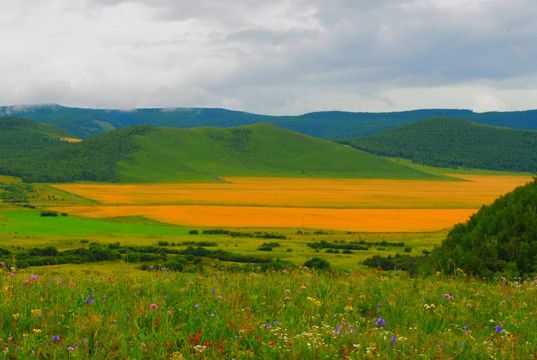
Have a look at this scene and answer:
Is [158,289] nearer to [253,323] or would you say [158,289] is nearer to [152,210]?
[253,323]

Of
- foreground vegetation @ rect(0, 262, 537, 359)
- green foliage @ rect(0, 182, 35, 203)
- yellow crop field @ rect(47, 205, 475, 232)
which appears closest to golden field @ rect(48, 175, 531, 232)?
yellow crop field @ rect(47, 205, 475, 232)

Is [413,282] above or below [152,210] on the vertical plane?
above

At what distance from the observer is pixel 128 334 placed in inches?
255

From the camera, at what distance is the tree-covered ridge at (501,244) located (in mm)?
14945

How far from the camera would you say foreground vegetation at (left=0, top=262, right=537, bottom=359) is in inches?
245

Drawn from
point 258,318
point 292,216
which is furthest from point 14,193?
point 258,318

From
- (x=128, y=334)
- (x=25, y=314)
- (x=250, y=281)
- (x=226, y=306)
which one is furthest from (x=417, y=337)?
(x=25, y=314)

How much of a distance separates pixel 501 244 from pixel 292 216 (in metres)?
104

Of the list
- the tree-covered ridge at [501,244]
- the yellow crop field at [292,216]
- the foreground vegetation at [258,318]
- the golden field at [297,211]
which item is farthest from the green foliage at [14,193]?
the foreground vegetation at [258,318]

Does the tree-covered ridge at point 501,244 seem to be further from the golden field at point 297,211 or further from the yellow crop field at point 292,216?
the golden field at point 297,211

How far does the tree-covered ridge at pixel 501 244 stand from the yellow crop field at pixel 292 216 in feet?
273

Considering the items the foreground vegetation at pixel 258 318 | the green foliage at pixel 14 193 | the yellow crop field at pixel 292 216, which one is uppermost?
the foreground vegetation at pixel 258 318

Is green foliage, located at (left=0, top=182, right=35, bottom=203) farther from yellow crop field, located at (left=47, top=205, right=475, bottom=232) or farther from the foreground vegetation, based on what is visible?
the foreground vegetation

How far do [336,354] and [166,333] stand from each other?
195 cm
